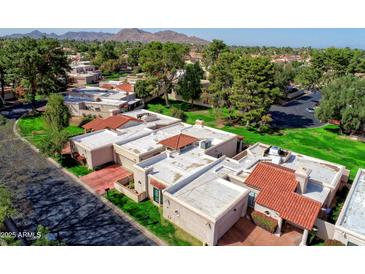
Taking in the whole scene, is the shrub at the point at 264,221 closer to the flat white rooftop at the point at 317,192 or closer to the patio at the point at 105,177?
the flat white rooftop at the point at 317,192

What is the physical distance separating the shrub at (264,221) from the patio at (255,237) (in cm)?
38

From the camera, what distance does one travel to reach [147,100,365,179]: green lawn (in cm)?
3631

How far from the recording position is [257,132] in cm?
4475

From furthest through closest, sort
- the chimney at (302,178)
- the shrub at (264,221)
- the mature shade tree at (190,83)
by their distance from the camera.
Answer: the mature shade tree at (190,83), the chimney at (302,178), the shrub at (264,221)

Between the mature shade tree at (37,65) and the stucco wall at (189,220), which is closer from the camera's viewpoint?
the stucco wall at (189,220)

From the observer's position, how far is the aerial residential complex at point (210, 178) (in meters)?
20.7

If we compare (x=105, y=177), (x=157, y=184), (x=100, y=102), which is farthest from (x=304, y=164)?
(x=100, y=102)

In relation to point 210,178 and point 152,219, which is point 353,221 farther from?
point 152,219

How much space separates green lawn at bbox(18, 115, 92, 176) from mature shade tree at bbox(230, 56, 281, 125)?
2692 centimetres

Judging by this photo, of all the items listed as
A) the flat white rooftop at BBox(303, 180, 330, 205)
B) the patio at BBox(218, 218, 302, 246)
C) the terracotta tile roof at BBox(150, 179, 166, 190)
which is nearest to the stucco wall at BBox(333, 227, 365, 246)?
the patio at BBox(218, 218, 302, 246)

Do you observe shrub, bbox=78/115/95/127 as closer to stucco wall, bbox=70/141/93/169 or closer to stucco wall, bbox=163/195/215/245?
stucco wall, bbox=70/141/93/169

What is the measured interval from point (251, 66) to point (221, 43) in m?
28.2

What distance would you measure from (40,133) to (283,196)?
36528 millimetres

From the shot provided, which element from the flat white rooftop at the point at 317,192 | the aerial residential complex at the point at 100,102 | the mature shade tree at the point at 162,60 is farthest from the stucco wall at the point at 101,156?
the mature shade tree at the point at 162,60
